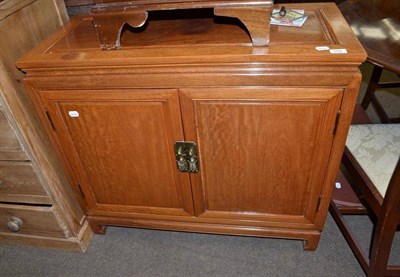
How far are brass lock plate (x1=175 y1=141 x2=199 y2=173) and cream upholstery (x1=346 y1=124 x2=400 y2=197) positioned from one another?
57cm

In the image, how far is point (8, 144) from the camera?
1.02 metres

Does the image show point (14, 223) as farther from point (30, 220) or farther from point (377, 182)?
point (377, 182)

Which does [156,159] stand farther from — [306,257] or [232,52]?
[306,257]

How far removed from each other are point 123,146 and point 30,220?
22.4 inches

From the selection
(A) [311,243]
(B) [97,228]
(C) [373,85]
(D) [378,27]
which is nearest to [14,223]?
(B) [97,228]

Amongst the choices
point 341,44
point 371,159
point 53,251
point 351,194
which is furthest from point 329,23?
point 53,251

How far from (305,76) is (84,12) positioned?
2.93 ft

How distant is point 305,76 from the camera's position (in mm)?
807

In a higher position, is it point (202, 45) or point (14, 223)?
point (202, 45)

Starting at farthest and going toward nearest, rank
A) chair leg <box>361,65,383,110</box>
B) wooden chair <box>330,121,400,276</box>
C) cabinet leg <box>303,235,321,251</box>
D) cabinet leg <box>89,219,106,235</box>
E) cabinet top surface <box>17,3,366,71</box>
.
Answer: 1. chair leg <box>361,65,383,110</box>
2. cabinet leg <box>89,219,106,235</box>
3. cabinet leg <box>303,235,321,251</box>
4. wooden chair <box>330,121,400,276</box>
5. cabinet top surface <box>17,3,366,71</box>

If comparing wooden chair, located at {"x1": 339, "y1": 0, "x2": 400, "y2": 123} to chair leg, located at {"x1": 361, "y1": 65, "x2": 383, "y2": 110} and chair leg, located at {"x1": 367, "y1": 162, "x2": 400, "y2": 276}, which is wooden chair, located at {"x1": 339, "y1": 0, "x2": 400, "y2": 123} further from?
chair leg, located at {"x1": 361, "y1": 65, "x2": 383, "y2": 110}

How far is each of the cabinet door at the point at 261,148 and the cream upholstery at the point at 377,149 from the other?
0.18 meters

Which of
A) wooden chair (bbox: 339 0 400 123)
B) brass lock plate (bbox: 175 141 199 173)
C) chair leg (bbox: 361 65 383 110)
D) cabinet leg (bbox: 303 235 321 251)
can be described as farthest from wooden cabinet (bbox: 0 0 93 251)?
chair leg (bbox: 361 65 383 110)

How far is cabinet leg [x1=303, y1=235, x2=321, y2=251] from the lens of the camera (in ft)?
3.87
